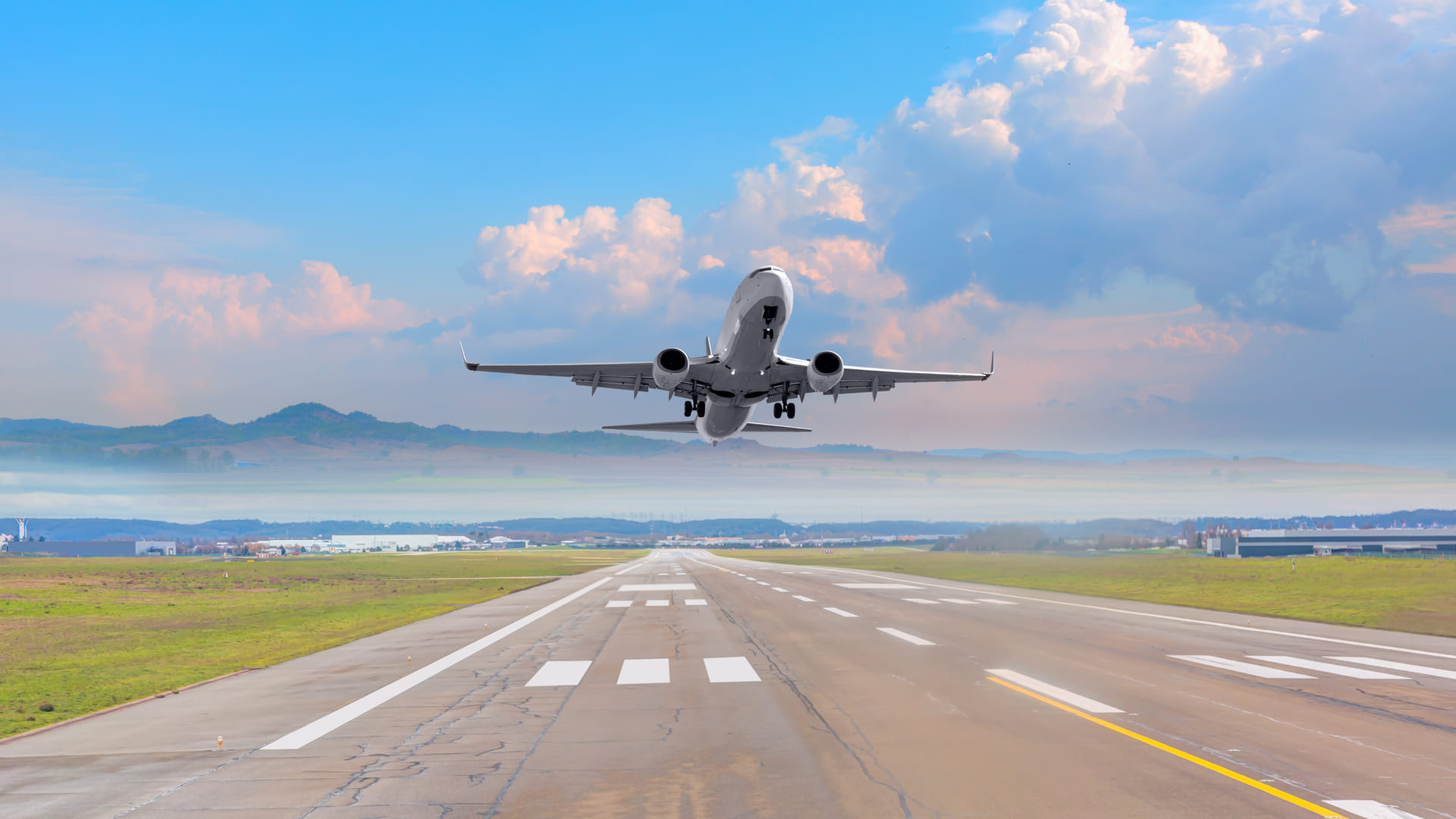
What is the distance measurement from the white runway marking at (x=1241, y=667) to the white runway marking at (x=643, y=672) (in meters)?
10.9

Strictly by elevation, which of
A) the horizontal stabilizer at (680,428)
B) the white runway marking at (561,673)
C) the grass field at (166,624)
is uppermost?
the horizontal stabilizer at (680,428)

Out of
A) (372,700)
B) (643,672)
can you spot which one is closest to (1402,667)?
(643,672)

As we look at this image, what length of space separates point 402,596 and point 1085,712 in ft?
150

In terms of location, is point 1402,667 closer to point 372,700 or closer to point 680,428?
point 372,700

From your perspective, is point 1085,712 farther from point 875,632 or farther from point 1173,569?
point 1173,569

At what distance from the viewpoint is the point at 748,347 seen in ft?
93.3

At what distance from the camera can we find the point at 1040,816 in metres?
7.96

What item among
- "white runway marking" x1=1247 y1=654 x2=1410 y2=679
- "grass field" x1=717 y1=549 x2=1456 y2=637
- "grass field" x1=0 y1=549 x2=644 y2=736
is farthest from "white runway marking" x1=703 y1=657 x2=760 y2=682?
"grass field" x1=717 y1=549 x2=1456 y2=637

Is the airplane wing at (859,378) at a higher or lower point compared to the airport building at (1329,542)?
higher

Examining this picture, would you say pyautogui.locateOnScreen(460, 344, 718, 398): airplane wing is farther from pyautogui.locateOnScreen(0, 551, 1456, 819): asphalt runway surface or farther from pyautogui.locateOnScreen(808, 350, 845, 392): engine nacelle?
pyautogui.locateOnScreen(0, 551, 1456, 819): asphalt runway surface

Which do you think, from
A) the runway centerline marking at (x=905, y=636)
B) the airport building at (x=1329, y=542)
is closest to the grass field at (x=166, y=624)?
the runway centerline marking at (x=905, y=636)

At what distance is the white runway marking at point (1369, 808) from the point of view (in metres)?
7.81

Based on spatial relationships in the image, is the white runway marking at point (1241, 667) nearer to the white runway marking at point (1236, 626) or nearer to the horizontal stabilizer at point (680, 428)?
the white runway marking at point (1236, 626)

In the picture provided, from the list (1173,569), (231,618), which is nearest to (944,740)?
(231,618)
